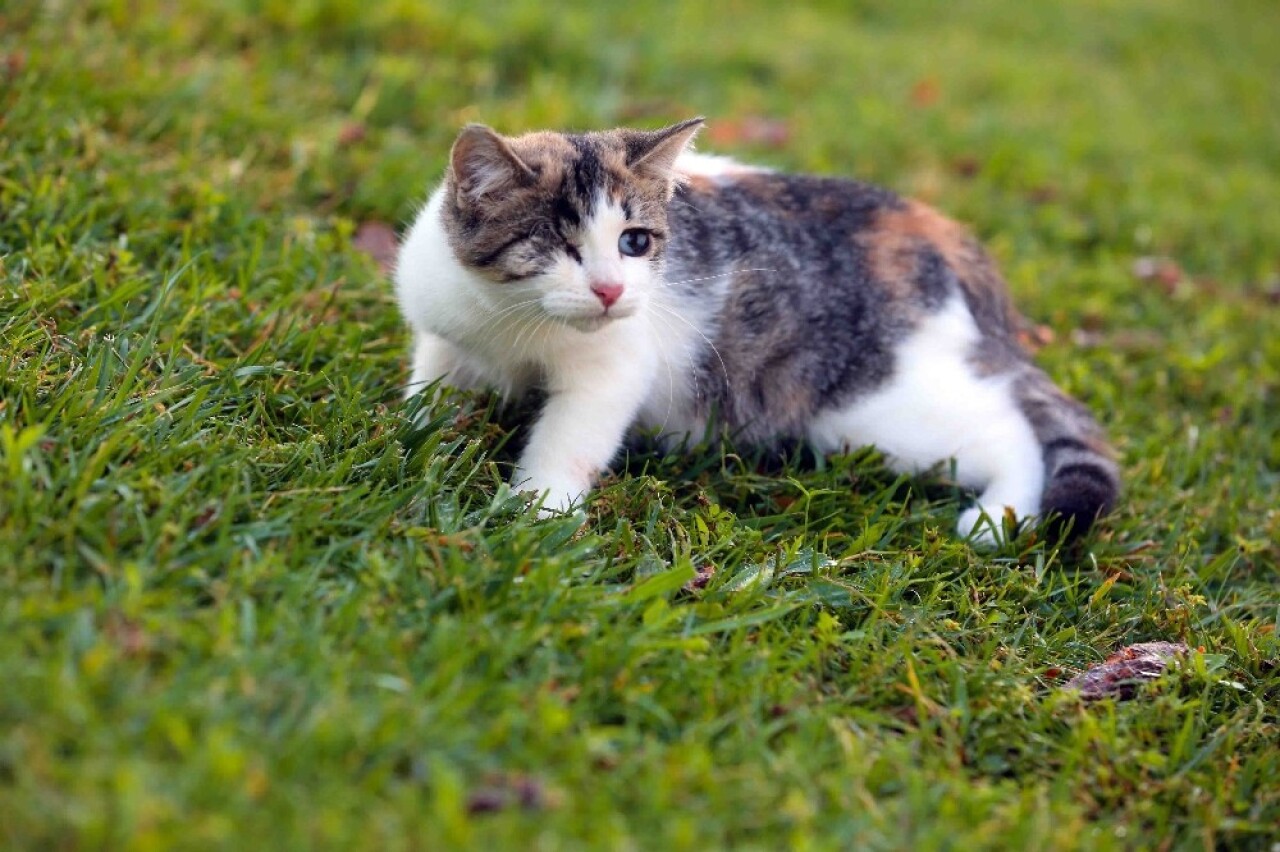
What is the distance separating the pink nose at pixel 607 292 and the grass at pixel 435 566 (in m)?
0.53

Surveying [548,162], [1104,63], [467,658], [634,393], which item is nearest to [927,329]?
[634,393]

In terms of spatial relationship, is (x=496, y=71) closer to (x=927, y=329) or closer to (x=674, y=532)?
(x=927, y=329)

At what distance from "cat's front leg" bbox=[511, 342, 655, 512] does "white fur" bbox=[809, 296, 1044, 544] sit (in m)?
0.69

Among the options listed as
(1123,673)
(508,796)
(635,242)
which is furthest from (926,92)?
(508,796)

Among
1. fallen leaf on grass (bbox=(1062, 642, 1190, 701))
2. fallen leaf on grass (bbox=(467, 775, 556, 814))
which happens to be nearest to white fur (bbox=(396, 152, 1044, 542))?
fallen leaf on grass (bbox=(1062, 642, 1190, 701))

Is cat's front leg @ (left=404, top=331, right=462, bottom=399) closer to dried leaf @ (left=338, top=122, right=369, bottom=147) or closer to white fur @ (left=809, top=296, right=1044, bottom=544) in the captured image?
white fur @ (left=809, top=296, right=1044, bottom=544)

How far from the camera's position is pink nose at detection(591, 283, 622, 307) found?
10.0ft

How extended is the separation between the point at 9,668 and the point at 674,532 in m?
1.69

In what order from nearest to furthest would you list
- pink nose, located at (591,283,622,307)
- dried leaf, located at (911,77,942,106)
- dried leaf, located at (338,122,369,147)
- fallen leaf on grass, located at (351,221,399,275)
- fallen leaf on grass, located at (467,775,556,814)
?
fallen leaf on grass, located at (467,775,556,814), pink nose, located at (591,283,622,307), fallen leaf on grass, located at (351,221,399,275), dried leaf, located at (338,122,369,147), dried leaf, located at (911,77,942,106)

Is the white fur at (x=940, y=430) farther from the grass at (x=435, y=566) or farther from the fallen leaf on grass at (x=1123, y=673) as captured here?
the fallen leaf on grass at (x=1123, y=673)

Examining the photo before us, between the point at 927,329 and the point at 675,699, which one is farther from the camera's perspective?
the point at 927,329

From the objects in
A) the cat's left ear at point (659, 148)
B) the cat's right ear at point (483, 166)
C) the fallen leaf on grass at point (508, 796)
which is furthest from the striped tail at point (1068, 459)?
the fallen leaf on grass at point (508, 796)

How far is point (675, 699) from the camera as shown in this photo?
8.25 ft

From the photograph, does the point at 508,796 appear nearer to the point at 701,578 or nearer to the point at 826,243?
the point at 701,578
